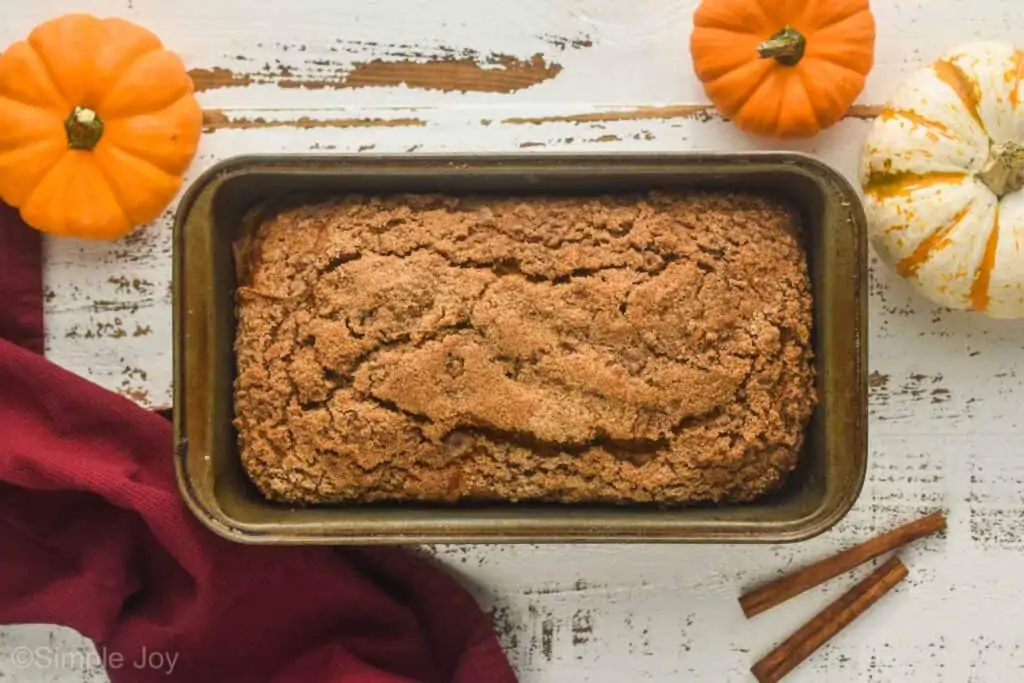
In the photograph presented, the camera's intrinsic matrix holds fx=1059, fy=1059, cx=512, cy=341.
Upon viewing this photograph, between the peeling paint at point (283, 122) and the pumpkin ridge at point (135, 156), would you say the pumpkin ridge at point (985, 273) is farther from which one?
the pumpkin ridge at point (135, 156)

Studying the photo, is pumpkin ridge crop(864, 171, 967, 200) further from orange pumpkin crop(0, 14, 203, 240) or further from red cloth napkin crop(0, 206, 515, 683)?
orange pumpkin crop(0, 14, 203, 240)

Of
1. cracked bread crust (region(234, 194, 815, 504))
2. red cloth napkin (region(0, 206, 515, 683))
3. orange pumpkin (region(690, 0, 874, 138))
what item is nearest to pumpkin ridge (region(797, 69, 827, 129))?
orange pumpkin (region(690, 0, 874, 138))

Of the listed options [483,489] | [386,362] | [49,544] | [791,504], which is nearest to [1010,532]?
[791,504]

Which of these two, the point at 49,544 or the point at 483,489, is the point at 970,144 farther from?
the point at 49,544

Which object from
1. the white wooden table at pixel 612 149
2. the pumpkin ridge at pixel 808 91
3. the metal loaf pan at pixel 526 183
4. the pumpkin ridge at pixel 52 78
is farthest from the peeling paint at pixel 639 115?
the pumpkin ridge at pixel 52 78

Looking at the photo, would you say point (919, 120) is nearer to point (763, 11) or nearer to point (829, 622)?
point (763, 11)

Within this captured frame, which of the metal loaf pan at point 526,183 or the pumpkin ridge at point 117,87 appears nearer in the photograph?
the metal loaf pan at point 526,183
